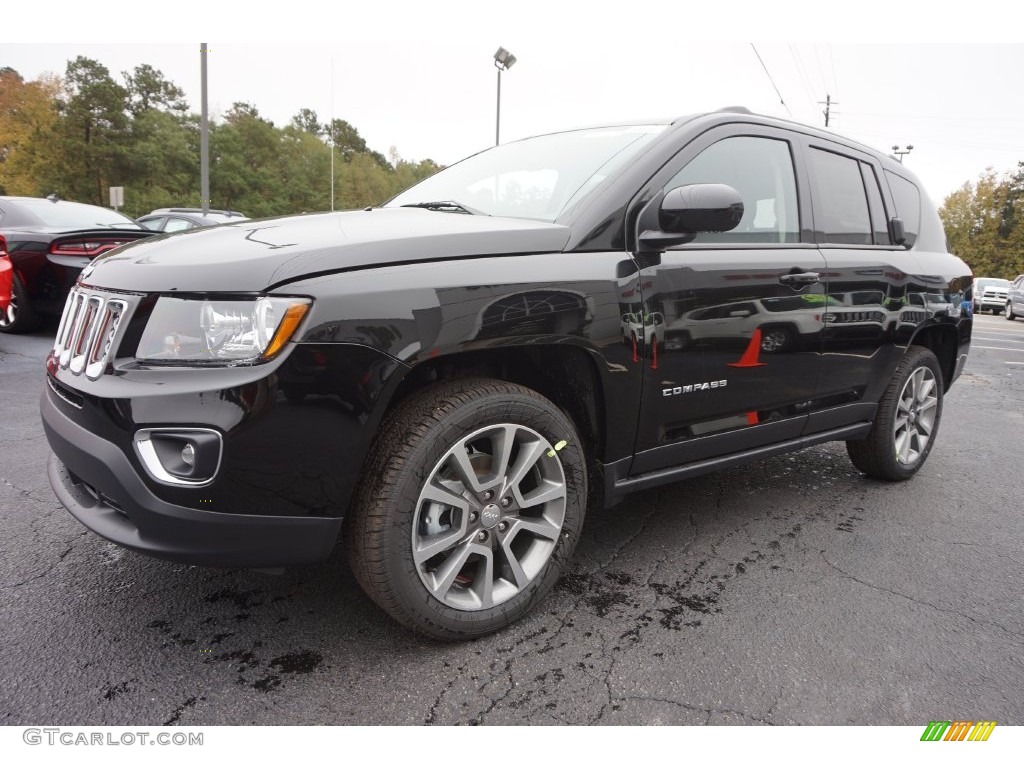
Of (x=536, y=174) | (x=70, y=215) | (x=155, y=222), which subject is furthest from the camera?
(x=155, y=222)

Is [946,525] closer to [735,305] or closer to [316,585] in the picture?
[735,305]

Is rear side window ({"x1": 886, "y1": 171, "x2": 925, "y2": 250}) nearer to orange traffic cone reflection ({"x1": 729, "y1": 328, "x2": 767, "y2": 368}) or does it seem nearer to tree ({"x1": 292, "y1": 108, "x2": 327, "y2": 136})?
orange traffic cone reflection ({"x1": 729, "y1": 328, "x2": 767, "y2": 368})

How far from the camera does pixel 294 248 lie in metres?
1.88

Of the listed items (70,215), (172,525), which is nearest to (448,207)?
(172,525)

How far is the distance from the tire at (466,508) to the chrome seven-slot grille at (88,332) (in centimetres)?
77

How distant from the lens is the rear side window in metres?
3.66

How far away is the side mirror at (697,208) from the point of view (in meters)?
2.29

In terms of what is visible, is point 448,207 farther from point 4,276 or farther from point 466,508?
point 4,276

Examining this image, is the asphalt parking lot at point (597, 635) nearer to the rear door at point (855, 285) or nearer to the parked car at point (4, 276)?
the rear door at point (855, 285)

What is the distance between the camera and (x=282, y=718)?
179 cm

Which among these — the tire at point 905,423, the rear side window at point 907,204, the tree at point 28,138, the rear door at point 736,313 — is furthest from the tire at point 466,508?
the tree at point 28,138

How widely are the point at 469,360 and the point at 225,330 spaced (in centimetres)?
71

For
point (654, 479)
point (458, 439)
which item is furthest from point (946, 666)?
point (458, 439)

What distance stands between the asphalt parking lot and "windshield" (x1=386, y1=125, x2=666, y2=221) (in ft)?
4.62
